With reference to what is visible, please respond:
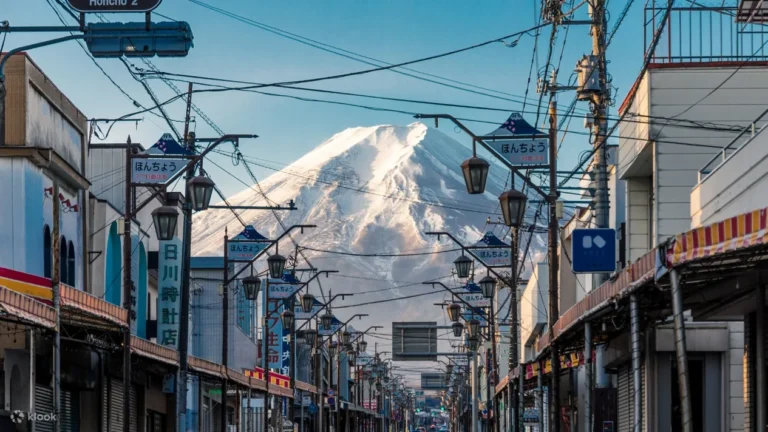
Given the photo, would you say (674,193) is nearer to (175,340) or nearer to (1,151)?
(1,151)

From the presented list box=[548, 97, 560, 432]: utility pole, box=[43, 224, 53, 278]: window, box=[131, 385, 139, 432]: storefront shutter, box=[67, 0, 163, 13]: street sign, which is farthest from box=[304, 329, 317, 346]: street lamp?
box=[67, 0, 163, 13]: street sign

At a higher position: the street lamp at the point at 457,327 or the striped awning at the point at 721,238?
the street lamp at the point at 457,327

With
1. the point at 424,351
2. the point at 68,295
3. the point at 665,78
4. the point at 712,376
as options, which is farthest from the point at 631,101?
the point at 424,351

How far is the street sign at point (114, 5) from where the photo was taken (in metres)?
18.5

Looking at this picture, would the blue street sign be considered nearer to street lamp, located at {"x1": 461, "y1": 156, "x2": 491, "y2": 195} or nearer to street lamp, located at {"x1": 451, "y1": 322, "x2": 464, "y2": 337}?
street lamp, located at {"x1": 461, "y1": 156, "x2": 491, "y2": 195}

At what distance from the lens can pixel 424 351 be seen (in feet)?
320

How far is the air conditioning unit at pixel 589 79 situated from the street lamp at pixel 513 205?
257 cm

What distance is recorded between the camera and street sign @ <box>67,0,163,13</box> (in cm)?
1850

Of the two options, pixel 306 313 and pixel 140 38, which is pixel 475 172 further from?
pixel 306 313

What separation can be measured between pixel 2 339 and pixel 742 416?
49.2ft

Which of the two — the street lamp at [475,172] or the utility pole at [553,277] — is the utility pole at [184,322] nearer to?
the street lamp at [475,172]

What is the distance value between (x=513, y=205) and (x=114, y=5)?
11.0 m

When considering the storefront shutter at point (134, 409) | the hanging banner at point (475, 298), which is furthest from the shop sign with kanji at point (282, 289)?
the storefront shutter at point (134, 409)

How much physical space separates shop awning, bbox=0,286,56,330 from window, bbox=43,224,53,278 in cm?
1144
